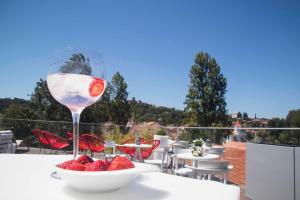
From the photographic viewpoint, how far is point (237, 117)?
108ft

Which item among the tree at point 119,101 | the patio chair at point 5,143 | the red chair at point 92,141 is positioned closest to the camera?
the patio chair at point 5,143

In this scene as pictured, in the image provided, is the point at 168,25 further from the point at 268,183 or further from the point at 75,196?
the point at 75,196

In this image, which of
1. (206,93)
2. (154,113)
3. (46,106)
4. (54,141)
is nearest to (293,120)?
(54,141)

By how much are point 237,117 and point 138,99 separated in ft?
49.8

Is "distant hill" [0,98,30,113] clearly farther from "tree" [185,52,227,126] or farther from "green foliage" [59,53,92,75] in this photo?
"green foliage" [59,53,92,75]

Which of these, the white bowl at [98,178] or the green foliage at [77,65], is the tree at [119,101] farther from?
the white bowl at [98,178]

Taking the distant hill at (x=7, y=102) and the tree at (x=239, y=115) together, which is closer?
the distant hill at (x=7, y=102)

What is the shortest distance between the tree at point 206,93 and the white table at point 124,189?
28.3m

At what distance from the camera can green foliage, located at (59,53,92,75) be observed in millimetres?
782

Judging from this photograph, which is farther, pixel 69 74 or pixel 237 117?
pixel 237 117

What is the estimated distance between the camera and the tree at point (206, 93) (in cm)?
2867

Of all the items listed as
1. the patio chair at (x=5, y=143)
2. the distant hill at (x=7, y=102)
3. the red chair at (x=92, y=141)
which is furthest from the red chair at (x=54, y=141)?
the distant hill at (x=7, y=102)

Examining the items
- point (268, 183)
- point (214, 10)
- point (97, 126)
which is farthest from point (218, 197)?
point (214, 10)

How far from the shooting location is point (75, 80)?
758mm
